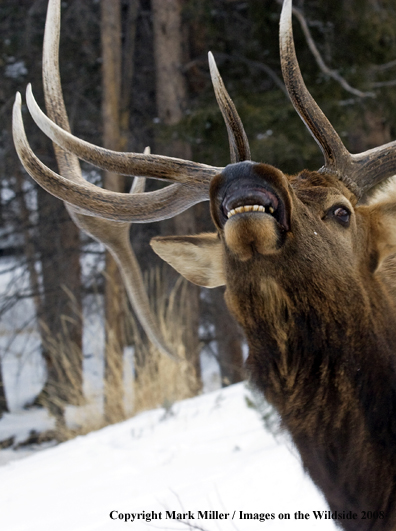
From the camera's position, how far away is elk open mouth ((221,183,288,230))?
6.15ft

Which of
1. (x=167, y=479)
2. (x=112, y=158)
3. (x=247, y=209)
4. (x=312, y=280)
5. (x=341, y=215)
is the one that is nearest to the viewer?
(x=247, y=209)

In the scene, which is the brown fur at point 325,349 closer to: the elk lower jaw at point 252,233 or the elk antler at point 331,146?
the elk lower jaw at point 252,233

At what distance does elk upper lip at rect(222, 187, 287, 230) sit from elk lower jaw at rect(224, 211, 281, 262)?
0.05ft

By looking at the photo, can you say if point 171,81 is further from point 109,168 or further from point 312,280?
point 312,280

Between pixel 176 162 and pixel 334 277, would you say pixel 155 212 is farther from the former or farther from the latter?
pixel 334 277

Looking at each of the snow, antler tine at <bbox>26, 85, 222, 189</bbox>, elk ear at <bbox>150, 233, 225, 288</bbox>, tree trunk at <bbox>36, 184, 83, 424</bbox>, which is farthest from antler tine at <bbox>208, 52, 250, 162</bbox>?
tree trunk at <bbox>36, 184, 83, 424</bbox>

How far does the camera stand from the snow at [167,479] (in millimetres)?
2908

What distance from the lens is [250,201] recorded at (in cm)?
188

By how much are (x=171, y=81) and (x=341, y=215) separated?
7.64m

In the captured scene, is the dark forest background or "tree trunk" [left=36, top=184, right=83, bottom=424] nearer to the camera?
the dark forest background

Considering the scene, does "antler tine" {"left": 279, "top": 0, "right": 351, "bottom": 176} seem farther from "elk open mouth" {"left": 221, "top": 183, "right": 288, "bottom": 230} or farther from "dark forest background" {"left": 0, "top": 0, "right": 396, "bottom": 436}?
"dark forest background" {"left": 0, "top": 0, "right": 396, "bottom": 436}

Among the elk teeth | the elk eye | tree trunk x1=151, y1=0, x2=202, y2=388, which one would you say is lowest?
the elk teeth

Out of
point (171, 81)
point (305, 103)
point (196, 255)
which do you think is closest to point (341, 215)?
point (305, 103)

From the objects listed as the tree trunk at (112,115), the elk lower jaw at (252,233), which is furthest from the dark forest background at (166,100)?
the elk lower jaw at (252,233)
